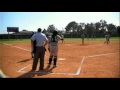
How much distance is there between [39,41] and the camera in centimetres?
1005

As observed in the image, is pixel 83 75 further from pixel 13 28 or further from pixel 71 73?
pixel 13 28
